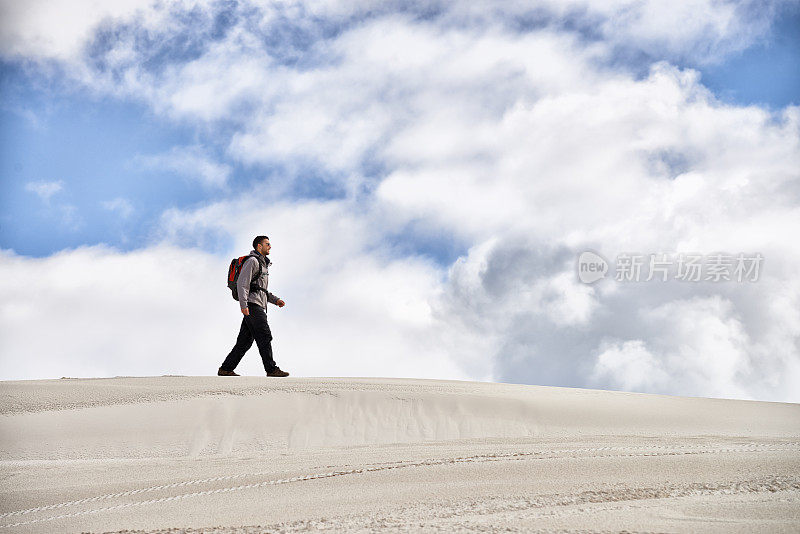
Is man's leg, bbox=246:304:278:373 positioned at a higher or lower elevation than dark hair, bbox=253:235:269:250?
lower

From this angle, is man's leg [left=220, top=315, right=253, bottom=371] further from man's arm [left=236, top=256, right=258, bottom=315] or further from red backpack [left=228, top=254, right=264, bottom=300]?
red backpack [left=228, top=254, right=264, bottom=300]

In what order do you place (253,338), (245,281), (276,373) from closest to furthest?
1. (245,281)
2. (276,373)
3. (253,338)

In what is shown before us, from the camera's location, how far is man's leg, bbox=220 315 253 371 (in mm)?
8664

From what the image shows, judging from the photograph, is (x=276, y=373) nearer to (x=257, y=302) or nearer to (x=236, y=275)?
(x=257, y=302)

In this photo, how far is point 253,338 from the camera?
8.74 metres

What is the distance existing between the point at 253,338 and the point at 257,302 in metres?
0.54

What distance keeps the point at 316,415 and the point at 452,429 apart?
1.40m

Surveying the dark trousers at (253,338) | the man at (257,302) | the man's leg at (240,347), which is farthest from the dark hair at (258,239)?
the man's leg at (240,347)

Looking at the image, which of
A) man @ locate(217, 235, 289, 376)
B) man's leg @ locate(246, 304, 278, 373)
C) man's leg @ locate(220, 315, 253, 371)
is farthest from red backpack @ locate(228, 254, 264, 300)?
man's leg @ locate(220, 315, 253, 371)

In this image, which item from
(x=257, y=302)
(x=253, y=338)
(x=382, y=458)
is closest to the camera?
(x=382, y=458)

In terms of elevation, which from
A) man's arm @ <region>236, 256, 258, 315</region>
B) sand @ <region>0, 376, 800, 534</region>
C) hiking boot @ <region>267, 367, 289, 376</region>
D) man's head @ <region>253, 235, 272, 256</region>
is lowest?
sand @ <region>0, 376, 800, 534</region>

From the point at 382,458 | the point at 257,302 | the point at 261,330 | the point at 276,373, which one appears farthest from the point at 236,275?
the point at 382,458

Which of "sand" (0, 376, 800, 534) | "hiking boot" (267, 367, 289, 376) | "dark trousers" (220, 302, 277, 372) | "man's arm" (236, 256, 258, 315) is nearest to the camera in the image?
"sand" (0, 376, 800, 534)

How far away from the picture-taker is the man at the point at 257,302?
27.7 feet
